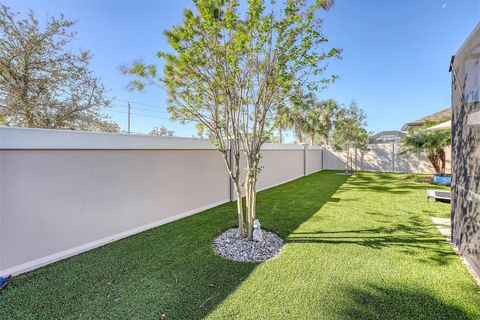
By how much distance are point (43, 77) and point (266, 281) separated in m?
9.47

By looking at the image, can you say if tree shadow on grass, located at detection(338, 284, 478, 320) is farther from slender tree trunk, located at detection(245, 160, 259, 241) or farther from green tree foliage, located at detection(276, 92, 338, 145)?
green tree foliage, located at detection(276, 92, 338, 145)

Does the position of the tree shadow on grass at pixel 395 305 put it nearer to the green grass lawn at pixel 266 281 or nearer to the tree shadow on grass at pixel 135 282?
the green grass lawn at pixel 266 281

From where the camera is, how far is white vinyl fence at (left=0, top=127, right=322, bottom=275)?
3037mm

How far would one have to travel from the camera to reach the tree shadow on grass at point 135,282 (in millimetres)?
2340

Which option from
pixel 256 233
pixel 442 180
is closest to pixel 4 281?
pixel 256 233

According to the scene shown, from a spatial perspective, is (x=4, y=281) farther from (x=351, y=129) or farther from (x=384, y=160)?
(x=384, y=160)

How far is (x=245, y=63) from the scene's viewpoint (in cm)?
386

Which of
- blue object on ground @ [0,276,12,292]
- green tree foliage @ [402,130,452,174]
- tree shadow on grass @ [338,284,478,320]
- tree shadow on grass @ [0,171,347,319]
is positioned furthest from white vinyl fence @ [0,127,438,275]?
green tree foliage @ [402,130,452,174]

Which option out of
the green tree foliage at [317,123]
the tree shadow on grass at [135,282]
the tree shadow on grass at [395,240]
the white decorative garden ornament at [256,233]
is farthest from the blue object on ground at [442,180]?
the white decorative garden ornament at [256,233]

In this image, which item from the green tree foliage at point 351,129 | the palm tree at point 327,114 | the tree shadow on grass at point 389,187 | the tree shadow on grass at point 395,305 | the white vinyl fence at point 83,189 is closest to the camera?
the tree shadow on grass at point 395,305

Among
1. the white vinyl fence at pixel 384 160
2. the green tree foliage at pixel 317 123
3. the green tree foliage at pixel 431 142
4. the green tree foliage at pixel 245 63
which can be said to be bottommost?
the white vinyl fence at pixel 384 160

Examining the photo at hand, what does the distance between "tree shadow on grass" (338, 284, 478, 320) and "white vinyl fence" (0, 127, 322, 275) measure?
399 cm

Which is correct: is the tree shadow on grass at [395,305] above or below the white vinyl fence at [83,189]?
below

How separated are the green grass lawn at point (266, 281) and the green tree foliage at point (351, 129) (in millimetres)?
11358
